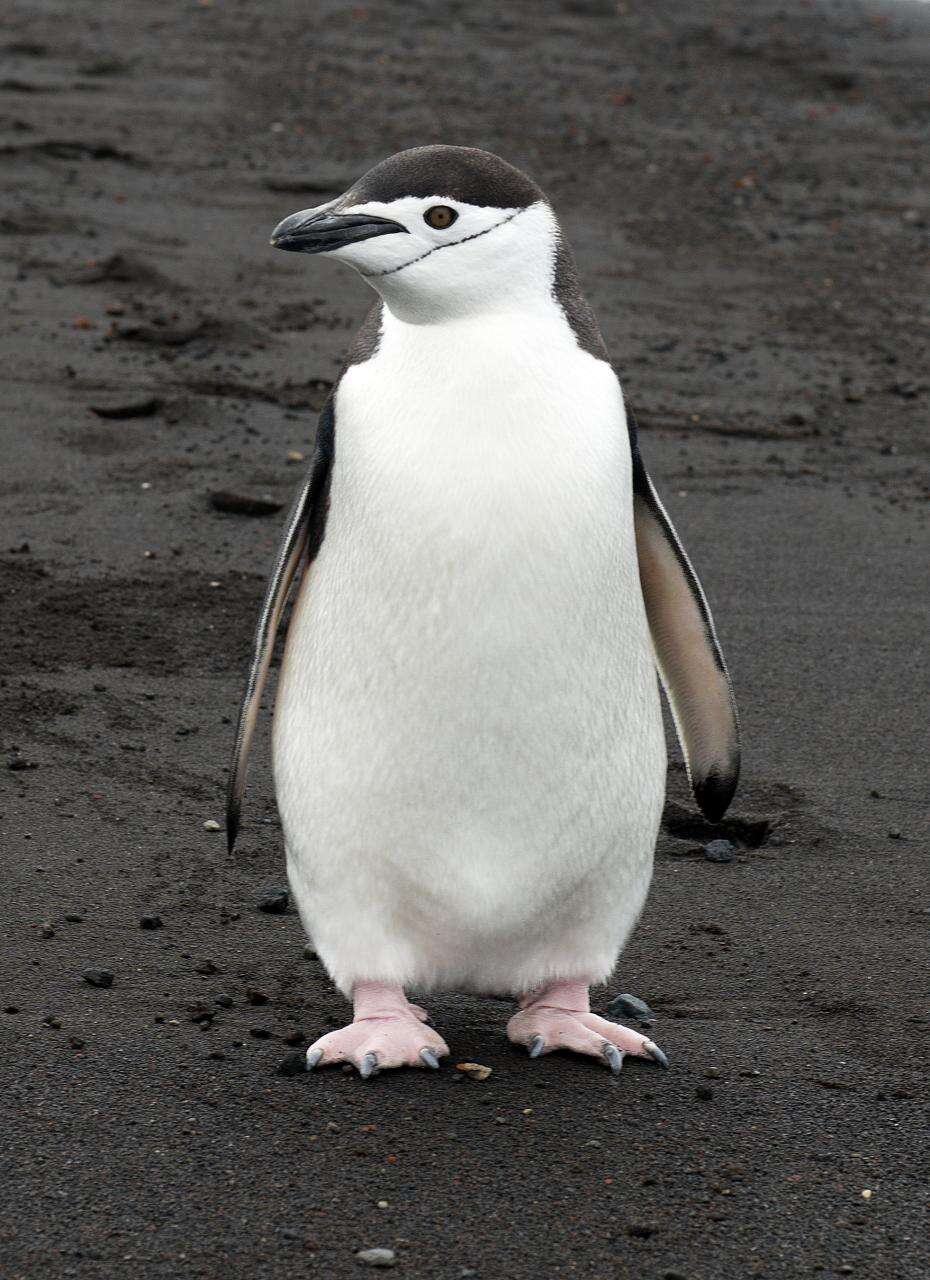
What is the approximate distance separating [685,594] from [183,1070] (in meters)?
1.07

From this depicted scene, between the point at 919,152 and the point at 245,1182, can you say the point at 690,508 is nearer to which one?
the point at 245,1182

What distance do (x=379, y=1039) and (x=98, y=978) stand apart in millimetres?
476

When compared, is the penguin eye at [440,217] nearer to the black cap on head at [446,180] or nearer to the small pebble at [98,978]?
the black cap on head at [446,180]

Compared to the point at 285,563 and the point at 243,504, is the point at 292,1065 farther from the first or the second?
the point at 243,504

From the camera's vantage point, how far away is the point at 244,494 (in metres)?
5.07

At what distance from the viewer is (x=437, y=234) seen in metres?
2.57

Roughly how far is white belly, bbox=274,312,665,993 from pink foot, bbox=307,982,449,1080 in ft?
0.11

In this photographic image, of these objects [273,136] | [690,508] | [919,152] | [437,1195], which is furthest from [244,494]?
[919,152]

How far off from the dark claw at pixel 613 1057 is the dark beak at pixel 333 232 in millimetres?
1178

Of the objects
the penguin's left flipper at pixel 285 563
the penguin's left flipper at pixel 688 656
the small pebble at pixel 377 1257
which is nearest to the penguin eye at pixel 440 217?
the penguin's left flipper at pixel 285 563

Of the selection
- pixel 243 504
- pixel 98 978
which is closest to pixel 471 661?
pixel 98 978

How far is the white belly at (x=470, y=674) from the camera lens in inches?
103

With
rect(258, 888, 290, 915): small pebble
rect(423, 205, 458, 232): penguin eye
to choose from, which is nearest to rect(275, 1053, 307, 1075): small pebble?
rect(258, 888, 290, 915): small pebble

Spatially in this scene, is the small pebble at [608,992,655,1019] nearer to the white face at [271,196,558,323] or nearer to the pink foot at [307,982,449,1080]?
the pink foot at [307,982,449,1080]
